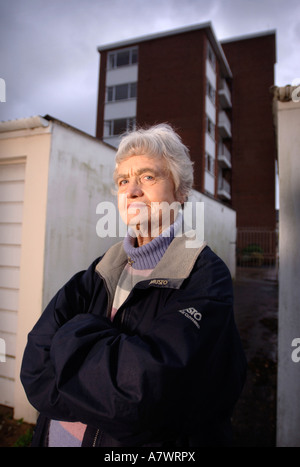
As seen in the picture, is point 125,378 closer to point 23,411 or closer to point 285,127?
point 285,127

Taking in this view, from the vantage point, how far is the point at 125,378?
96 cm

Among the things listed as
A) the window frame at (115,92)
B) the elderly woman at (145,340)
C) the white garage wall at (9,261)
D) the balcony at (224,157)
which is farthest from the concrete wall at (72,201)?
the balcony at (224,157)

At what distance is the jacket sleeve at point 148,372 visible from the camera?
3.12 ft

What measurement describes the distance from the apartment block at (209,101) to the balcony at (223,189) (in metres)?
0.08

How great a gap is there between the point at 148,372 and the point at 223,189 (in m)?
23.1

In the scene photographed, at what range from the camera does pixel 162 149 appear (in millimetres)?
1510

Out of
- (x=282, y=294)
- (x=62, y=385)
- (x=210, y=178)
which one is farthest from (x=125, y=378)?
(x=210, y=178)

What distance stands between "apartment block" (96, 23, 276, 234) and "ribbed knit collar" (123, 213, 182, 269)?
54.7ft

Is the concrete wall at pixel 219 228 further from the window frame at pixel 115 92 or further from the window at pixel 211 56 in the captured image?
the window frame at pixel 115 92

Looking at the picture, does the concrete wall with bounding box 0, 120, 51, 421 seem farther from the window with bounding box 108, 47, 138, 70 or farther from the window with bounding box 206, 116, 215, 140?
the window with bounding box 108, 47, 138, 70

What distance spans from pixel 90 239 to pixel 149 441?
2921 millimetres

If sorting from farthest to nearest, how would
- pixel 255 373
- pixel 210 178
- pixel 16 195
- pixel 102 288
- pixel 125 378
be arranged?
pixel 210 178, pixel 255 373, pixel 16 195, pixel 102 288, pixel 125 378

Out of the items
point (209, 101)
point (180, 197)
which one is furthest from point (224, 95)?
point (180, 197)

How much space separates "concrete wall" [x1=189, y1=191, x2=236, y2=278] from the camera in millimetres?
9752
